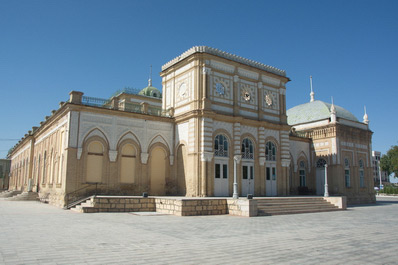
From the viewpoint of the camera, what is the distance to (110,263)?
7215 mm

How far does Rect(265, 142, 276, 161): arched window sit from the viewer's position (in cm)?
2824

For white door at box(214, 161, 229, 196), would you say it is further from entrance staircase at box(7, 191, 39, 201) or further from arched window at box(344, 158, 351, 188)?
entrance staircase at box(7, 191, 39, 201)

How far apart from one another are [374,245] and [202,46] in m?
19.0

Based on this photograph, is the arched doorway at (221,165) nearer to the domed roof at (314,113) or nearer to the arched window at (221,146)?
the arched window at (221,146)

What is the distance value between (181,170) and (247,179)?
5.19 metres

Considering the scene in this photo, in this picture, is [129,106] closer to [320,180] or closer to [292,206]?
[292,206]

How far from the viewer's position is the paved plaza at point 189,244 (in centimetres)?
777

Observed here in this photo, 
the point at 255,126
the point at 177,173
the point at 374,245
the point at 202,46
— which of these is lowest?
the point at 374,245

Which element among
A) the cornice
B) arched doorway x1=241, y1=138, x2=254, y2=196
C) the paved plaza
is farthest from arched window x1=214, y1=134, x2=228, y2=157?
the paved plaza

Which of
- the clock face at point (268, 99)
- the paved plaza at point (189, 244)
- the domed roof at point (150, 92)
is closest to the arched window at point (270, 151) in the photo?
the clock face at point (268, 99)

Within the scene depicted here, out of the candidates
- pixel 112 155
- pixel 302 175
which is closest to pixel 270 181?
pixel 302 175

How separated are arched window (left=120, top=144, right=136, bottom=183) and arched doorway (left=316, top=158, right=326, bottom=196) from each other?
747 inches

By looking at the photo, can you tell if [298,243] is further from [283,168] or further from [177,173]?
[283,168]

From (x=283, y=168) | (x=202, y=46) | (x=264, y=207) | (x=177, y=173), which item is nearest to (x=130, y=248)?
(x=264, y=207)
